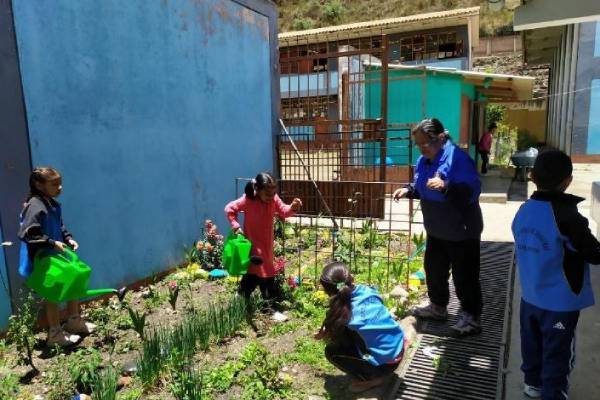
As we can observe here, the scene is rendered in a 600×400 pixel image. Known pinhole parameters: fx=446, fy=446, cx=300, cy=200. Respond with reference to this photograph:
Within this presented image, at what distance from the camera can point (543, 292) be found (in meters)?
2.36

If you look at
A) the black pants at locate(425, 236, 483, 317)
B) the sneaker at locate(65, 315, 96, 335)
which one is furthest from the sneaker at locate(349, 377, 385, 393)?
the sneaker at locate(65, 315, 96, 335)

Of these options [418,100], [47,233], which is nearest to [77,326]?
[47,233]

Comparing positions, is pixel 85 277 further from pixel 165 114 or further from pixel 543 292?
pixel 543 292

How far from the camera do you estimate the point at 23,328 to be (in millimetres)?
3408

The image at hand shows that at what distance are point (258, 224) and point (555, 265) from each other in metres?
2.35

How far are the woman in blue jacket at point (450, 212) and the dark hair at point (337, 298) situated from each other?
0.91m

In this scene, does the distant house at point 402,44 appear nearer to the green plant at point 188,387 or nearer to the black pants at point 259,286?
the black pants at point 259,286

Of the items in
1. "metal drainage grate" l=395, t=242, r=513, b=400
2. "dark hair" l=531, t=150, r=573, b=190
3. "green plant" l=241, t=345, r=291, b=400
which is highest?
"dark hair" l=531, t=150, r=573, b=190

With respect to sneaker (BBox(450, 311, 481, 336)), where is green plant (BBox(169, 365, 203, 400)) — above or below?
above

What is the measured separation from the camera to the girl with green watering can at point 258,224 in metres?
3.88

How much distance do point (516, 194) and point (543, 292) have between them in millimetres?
9151

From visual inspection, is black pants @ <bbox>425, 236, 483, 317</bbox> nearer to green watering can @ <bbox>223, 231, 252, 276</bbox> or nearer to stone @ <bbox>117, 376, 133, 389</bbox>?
green watering can @ <bbox>223, 231, 252, 276</bbox>

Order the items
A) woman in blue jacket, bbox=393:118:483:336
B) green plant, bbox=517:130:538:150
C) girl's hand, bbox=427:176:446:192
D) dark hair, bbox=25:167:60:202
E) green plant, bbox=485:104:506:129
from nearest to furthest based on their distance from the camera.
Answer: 1. girl's hand, bbox=427:176:446:192
2. woman in blue jacket, bbox=393:118:483:336
3. dark hair, bbox=25:167:60:202
4. green plant, bbox=517:130:538:150
5. green plant, bbox=485:104:506:129

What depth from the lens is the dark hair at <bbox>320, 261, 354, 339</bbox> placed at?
2652 mm
